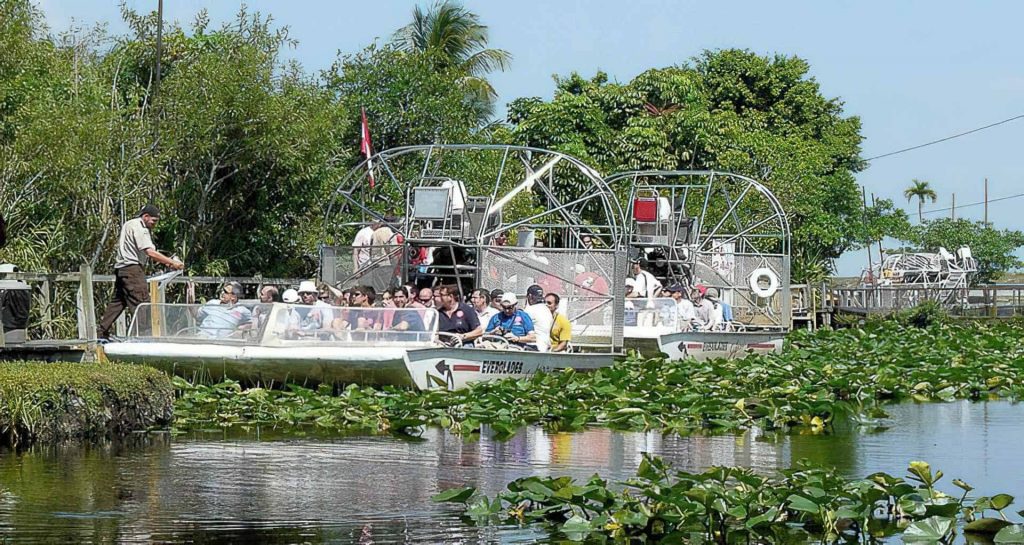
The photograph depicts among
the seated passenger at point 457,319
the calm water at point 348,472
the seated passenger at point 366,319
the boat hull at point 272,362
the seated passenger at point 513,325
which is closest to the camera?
the calm water at point 348,472

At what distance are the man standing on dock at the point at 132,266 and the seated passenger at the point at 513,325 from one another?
12.8 feet

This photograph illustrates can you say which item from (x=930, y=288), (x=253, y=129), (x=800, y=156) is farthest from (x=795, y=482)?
(x=800, y=156)

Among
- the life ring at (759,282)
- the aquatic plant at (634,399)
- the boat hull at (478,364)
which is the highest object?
the life ring at (759,282)

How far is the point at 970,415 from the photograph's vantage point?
671 inches

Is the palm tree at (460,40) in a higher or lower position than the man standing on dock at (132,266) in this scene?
higher

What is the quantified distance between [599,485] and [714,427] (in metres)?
5.83

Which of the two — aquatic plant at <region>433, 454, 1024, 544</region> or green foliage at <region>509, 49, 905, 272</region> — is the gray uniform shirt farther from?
green foliage at <region>509, 49, 905, 272</region>

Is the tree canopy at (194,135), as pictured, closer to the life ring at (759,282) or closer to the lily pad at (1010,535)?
the life ring at (759,282)

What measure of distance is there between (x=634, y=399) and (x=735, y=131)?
31.8m

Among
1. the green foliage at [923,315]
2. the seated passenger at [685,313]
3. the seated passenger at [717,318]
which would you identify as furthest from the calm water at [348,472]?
the green foliage at [923,315]

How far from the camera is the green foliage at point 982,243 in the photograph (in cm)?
8238

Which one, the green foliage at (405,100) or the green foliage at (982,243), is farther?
the green foliage at (982,243)

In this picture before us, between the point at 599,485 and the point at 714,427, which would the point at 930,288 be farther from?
the point at 599,485

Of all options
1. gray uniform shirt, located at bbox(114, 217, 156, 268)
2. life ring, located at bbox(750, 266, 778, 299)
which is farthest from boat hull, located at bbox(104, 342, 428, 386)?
life ring, located at bbox(750, 266, 778, 299)
